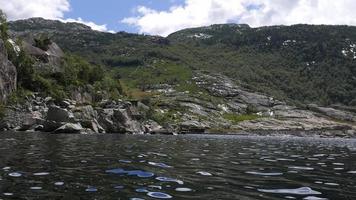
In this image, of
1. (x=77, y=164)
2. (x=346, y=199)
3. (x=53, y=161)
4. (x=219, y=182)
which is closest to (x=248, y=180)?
(x=219, y=182)

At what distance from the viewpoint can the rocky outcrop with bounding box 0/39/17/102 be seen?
11047 cm

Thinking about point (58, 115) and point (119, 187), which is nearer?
point (119, 187)

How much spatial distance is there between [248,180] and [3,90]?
98.9 meters

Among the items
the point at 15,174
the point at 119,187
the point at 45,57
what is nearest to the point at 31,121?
the point at 45,57

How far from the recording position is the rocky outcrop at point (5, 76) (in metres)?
110

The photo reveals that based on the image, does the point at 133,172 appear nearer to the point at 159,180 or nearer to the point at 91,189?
the point at 159,180

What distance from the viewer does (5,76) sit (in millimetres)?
113688

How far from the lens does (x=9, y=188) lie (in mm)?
18172

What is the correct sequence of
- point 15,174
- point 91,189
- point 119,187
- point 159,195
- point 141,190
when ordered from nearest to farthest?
point 159,195 < point 91,189 < point 141,190 < point 119,187 < point 15,174

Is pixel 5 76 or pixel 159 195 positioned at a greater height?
pixel 5 76

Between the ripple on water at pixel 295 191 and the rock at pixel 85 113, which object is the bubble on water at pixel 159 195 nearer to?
the ripple on water at pixel 295 191

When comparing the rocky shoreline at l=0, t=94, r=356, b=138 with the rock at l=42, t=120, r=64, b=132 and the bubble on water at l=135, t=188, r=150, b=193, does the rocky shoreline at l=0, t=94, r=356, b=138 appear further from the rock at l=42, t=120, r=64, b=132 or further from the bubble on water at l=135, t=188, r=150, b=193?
the bubble on water at l=135, t=188, r=150, b=193

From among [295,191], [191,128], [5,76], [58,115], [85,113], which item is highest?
[5,76]

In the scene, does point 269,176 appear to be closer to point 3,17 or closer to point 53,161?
point 53,161
